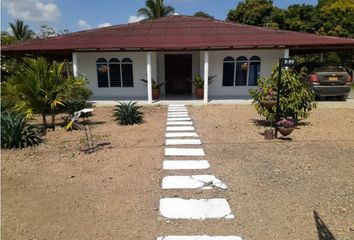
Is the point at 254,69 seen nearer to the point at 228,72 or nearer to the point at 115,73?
the point at 228,72

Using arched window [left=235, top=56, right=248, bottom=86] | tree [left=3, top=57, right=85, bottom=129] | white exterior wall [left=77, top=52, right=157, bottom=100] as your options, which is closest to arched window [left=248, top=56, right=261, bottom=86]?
arched window [left=235, top=56, right=248, bottom=86]

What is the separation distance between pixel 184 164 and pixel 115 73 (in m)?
11.5

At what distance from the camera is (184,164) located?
6086 millimetres

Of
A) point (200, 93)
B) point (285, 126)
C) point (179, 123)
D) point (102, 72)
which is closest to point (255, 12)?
point (200, 93)

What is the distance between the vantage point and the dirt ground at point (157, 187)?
12.5 ft

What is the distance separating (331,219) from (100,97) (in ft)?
46.3

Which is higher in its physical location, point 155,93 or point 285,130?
point 155,93

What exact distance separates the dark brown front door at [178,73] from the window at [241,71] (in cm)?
206

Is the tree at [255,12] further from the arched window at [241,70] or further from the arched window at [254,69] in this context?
the arched window at [241,70]

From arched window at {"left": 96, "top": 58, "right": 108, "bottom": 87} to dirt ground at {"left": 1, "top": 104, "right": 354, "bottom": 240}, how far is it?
8130 millimetres

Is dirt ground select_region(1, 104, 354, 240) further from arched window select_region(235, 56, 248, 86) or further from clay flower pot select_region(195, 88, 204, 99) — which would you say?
arched window select_region(235, 56, 248, 86)

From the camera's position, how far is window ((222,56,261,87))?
16.2 m

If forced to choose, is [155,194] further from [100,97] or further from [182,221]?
[100,97]

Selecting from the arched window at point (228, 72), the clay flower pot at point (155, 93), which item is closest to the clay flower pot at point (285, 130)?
the clay flower pot at point (155, 93)
